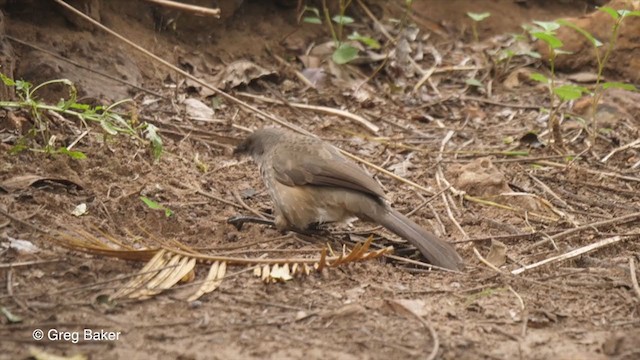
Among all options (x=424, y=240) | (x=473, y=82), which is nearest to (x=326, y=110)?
(x=473, y=82)

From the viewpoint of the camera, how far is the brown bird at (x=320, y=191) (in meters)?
5.32

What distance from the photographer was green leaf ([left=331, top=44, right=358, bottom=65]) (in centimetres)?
841

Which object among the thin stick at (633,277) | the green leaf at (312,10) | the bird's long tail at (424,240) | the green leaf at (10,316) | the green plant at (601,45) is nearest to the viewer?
the green leaf at (10,316)

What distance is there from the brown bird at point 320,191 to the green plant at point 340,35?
278 centimetres

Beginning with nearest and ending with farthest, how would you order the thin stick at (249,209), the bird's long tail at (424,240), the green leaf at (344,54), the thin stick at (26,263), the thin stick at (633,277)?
the thin stick at (26,263)
the thin stick at (633,277)
the bird's long tail at (424,240)
the thin stick at (249,209)
the green leaf at (344,54)

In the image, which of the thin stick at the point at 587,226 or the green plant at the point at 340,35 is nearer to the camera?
the thin stick at the point at 587,226

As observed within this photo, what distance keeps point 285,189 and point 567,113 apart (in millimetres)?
3635

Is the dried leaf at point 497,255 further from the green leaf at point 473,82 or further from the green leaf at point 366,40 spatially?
the green leaf at point 473,82

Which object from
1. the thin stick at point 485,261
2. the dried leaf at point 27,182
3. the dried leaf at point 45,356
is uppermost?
the dried leaf at point 45,356

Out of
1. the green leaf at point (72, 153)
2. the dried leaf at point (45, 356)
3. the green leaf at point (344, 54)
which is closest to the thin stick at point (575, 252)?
the dried leaf at point (45, 356)

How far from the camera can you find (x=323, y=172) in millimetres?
5504

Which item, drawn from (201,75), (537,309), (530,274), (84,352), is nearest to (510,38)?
(201,75)

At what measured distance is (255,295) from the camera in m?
4.14

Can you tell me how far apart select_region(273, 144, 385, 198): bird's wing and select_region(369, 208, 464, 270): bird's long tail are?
163 mm
